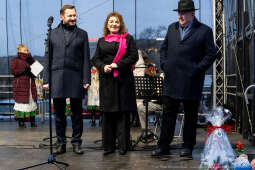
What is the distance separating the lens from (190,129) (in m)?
4.36

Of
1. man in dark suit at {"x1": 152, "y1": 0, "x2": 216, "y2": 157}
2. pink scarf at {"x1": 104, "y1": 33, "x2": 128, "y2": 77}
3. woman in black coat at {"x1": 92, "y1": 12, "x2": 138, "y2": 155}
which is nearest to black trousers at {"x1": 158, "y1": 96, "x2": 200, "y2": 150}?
man in dark suit at {"x1": 152, "y1": 0, "x2": 216, "y2": 157}

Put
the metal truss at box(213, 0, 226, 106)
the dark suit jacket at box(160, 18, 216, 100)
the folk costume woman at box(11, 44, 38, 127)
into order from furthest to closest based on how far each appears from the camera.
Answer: the folk costume woman at box(11, 44, 38, 127), the metal truss at box(213, 0, 226, 106), the dark suit jacket at box(160, 18, 216, 100)

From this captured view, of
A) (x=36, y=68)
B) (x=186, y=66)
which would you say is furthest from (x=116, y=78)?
(x=36, y=68)

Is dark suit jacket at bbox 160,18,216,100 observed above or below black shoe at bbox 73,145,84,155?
above

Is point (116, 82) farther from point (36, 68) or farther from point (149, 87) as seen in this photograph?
point (36, 68)

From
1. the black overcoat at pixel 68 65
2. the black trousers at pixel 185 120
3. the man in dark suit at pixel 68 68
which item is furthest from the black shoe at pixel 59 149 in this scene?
the black trousers at pixel 185 120

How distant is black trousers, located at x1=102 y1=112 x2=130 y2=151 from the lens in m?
4.67

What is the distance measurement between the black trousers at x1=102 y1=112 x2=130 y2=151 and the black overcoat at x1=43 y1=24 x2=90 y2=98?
0.44 metres

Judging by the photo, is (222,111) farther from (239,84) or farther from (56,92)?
(239,84)

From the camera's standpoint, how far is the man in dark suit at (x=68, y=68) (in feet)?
14.9

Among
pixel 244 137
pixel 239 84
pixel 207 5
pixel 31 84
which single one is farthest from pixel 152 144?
pixel 207 5

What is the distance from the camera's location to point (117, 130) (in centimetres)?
475

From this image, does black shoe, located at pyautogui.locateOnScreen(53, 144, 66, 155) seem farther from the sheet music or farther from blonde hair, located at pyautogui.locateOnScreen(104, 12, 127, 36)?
the sheet music

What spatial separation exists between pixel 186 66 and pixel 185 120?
61 cm
